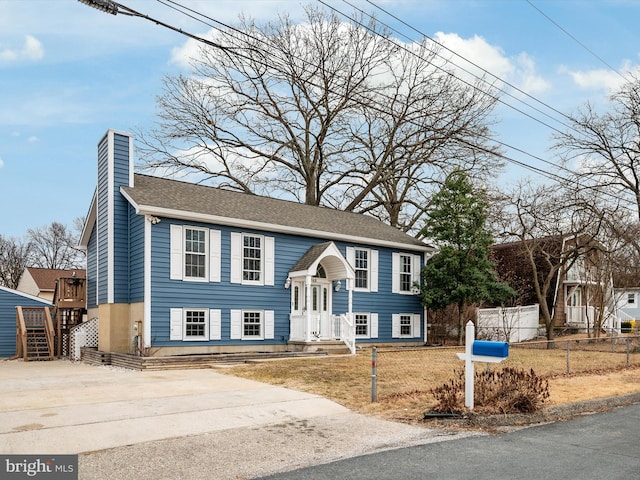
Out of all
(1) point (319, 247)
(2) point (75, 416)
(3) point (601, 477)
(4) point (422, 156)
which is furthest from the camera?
(4) point (422, 156)

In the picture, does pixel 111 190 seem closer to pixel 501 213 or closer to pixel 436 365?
pixel 436 365

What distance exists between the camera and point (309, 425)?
30.5 feet

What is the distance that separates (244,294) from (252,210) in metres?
3.47

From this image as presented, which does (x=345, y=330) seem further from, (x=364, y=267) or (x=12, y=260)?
(x=12, y=260)

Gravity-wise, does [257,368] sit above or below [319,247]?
below

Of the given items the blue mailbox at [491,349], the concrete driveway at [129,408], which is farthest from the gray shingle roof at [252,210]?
the blue mailbox at [491,349]

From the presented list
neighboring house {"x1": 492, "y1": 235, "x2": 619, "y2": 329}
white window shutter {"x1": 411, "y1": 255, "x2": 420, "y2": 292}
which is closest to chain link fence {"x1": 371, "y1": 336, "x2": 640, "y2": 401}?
white window shutter {"x1": 411, "y1": 255, "x2": 420, "y2": 292}

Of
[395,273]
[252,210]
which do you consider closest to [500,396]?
[252,210]

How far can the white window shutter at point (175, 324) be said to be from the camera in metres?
19.5

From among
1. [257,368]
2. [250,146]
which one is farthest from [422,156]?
[257,368]

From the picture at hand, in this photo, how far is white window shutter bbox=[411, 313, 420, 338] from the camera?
1086 inches

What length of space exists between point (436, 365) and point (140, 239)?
10.2 metres

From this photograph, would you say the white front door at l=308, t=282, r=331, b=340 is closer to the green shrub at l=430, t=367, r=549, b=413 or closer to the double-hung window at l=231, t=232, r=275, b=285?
the double-hung window at l=231, t=232, r=275, b=285

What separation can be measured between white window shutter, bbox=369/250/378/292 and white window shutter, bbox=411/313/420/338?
291cm
